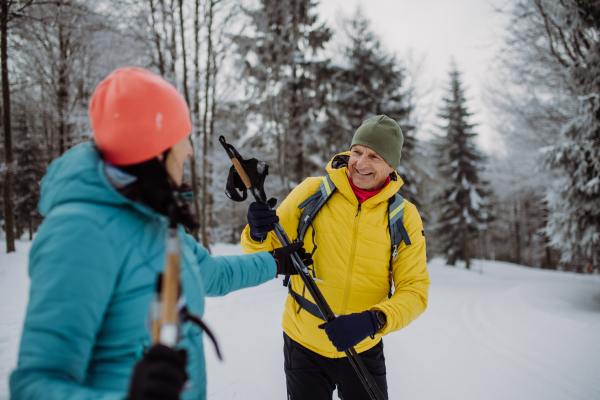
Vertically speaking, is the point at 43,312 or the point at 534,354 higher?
the point at 43,312

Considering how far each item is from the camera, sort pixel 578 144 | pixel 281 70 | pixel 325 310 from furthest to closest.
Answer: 1. pixel 281 70
2. pixel 578 144
3. pixel 325 310

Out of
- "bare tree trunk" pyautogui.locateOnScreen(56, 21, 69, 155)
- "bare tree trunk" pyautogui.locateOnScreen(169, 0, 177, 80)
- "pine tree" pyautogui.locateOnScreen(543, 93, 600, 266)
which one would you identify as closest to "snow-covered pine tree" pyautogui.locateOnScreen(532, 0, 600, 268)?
"pine tree" pyautogui.locateOnScreen(543, 93, 600, 266)

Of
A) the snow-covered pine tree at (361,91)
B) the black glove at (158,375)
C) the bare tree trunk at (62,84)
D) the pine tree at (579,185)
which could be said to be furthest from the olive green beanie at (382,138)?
the bare tree trunk at (62,84)

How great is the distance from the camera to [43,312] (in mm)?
687

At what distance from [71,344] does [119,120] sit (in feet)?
2.02

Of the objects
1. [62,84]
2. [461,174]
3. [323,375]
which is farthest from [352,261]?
[461,174]

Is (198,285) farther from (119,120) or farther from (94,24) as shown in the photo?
(94,24)

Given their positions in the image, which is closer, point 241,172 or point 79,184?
point 79,184

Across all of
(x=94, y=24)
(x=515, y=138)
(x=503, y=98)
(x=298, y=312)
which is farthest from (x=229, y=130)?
(x=298, y=312)

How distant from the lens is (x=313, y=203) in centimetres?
208

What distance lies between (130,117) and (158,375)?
73 centimetres

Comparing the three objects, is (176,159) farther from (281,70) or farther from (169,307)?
(281,70)

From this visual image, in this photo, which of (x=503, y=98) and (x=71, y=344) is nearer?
(x=71, y=344)

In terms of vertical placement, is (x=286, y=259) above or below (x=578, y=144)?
below
